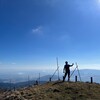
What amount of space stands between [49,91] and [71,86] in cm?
376

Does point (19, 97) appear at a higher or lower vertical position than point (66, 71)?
lower

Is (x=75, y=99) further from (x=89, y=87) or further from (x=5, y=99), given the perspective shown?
(x=5, y=99)

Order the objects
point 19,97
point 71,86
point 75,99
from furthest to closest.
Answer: point 71,86 < point 19,97 < point 75,99

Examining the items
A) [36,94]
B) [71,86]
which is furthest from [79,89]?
[36,94]

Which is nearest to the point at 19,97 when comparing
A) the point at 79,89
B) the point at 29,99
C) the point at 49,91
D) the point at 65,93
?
the point at 29,99

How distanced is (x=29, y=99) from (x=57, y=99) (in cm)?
390

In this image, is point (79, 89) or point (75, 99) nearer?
point (75, 99)

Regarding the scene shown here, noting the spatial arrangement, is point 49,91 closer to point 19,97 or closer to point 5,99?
point 19,97

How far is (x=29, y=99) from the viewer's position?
93.9ft

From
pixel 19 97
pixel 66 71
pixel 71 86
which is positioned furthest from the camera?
pixel 66 71

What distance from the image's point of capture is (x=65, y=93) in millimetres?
30141

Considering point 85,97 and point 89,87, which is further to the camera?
point 89,87

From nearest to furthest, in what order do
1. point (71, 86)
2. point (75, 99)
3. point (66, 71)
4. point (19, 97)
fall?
point (75, 99), point (19, 97), point (71, 86), point (66, 71)

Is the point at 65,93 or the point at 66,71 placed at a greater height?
the point at 66,71
